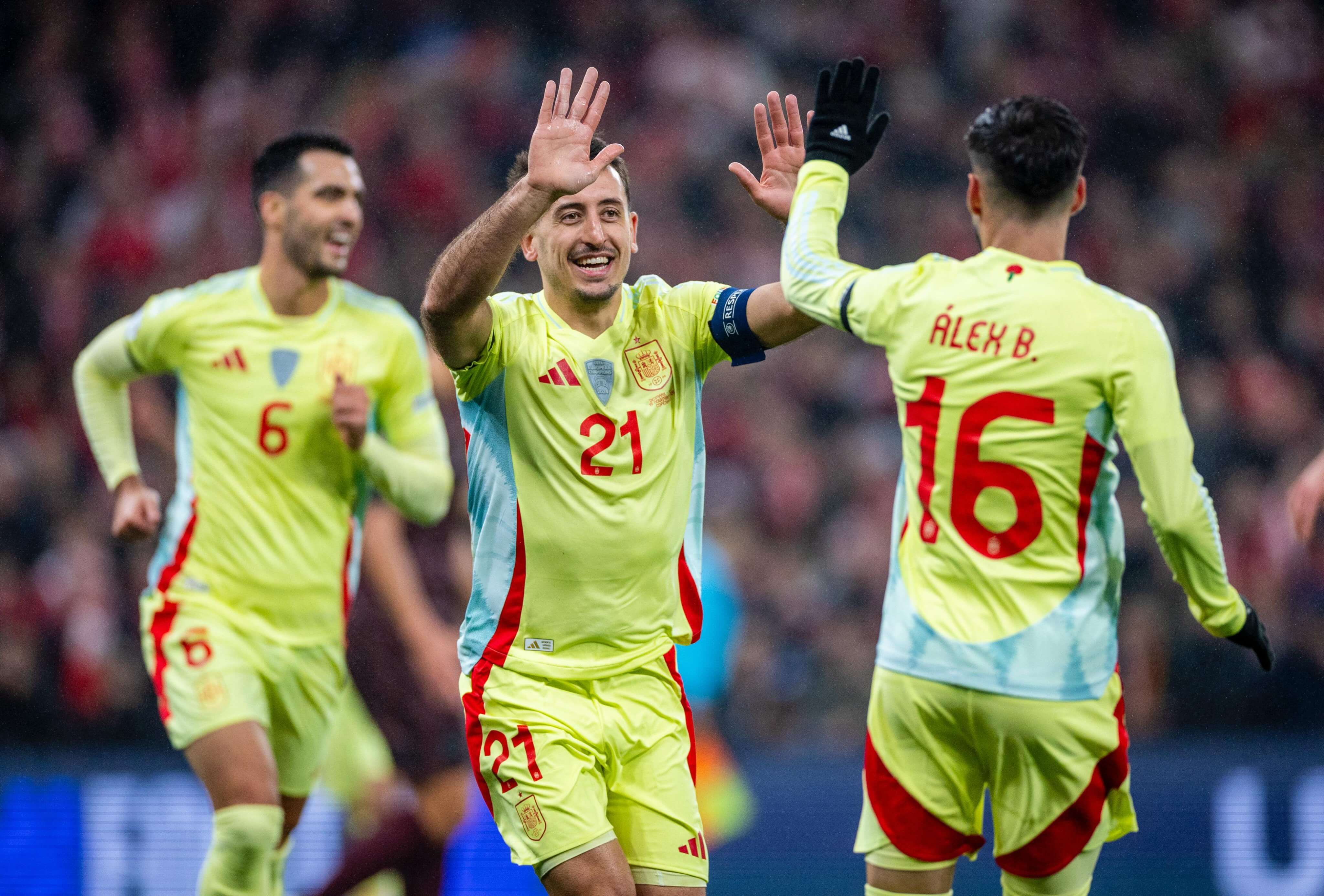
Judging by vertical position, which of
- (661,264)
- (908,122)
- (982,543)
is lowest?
(982,543)

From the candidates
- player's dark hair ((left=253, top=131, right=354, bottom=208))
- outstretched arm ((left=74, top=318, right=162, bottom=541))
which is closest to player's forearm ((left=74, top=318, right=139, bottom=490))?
outstretched arm ((left=74, top=318, right=162, bottom=541))

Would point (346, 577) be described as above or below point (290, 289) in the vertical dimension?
below

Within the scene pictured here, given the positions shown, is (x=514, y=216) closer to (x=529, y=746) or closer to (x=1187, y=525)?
(x=529, y=746)

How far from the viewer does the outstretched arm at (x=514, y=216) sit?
3.65 m

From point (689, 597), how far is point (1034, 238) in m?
1.44

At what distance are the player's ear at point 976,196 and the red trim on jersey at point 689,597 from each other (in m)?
1.29

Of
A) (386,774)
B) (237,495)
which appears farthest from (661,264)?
(237,495)

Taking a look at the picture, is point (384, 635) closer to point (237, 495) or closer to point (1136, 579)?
point (237, 495)

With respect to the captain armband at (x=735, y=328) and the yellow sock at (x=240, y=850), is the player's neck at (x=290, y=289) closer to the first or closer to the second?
the yellow sock at (x=240, y=850)

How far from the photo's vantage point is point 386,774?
754 cm

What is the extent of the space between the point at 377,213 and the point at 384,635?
572 cm

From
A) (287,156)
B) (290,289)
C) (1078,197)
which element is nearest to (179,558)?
(290,289)

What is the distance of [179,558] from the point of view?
5.46 meters

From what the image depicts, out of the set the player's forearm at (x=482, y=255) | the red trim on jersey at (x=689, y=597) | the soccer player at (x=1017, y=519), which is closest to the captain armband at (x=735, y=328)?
the soccer player at (x=1017, y=519)
